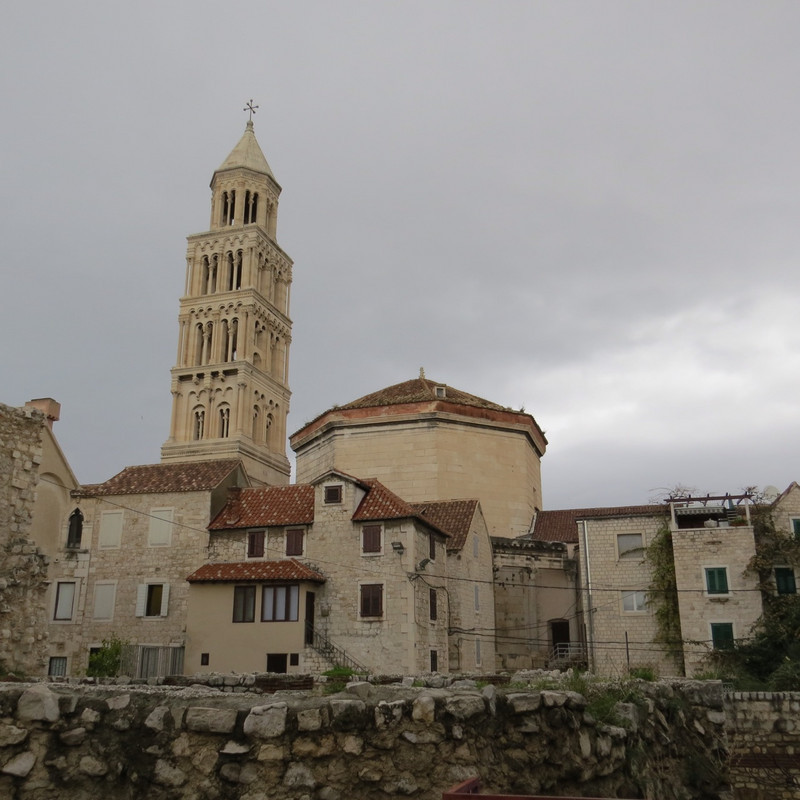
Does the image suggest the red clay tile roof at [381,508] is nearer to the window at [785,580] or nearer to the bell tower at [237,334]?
the window at [785,580]

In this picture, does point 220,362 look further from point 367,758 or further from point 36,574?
point 367,758

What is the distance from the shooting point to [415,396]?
4112 cm

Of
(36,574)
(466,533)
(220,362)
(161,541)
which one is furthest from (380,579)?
(220,362)

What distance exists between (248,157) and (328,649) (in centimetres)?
5980

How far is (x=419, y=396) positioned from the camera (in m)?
40.9

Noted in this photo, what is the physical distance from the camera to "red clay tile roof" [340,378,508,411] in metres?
40.8

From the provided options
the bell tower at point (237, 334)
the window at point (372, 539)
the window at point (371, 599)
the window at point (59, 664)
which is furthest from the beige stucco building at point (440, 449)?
the bell tower at point (237, 334)

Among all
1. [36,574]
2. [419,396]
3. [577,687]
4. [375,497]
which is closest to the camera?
[577,687]

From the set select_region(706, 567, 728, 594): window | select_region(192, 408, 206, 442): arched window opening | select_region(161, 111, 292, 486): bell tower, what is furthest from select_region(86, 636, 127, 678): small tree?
select_region(192, 408, 206, 442): arched window opening

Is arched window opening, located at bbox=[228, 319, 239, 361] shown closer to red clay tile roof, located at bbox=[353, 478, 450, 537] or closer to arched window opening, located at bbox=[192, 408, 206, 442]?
arched window opening, located at bbox=[192, 408, 206, 442]

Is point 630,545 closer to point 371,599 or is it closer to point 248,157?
point 371,599

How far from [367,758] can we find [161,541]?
1136 inches

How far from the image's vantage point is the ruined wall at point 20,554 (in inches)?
508

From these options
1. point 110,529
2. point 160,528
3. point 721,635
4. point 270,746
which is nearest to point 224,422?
point 110,529
